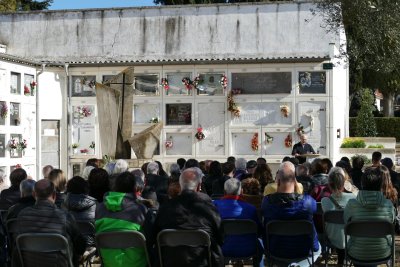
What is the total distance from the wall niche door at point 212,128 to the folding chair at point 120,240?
1317 centimetres

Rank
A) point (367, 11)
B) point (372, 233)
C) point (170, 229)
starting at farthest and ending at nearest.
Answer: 1. point (367, 11)
2. point (372, 233)
3. point (170, 229)

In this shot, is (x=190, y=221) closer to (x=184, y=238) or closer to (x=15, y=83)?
(x=184, y=238)

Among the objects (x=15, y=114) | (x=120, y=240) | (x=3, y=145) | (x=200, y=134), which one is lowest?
(x=120, y=240)

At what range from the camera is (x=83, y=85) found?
19.5 metres

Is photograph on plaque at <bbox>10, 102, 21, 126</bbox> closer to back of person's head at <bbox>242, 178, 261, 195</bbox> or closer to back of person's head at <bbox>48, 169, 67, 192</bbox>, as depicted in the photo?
back of person's head at <bbox>48, 169, 67, 192</bbox>

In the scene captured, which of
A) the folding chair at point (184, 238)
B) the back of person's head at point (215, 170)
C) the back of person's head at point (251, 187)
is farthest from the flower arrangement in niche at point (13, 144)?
the folding chair at point (184, 238)

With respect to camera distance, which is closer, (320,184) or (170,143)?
(320,184)

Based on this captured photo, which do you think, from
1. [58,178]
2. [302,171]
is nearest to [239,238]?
[58,178]

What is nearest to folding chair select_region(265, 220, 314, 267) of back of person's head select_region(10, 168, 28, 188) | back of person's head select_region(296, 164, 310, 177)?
back of person's head select_region(296, 164, 310, 177)

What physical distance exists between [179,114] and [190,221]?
1351cm

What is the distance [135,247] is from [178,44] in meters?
14.6

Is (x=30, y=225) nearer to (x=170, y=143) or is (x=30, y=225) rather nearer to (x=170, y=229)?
(x=170, y=229)

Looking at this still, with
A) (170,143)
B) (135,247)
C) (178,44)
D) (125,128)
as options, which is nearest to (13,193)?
(135,247)

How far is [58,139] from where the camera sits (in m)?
19.4
